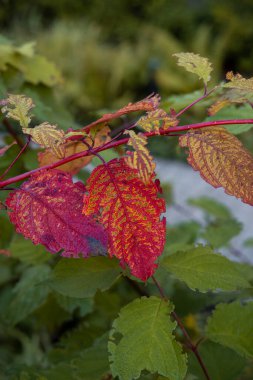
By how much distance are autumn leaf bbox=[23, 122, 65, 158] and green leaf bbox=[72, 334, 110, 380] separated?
1.20 feet

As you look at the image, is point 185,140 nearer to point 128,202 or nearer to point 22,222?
point 128,202

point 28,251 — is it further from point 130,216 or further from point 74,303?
point 130,216

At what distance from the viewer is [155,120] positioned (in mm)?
649

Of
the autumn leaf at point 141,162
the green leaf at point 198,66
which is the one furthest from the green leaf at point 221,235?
the autumn leaf at point 141,162

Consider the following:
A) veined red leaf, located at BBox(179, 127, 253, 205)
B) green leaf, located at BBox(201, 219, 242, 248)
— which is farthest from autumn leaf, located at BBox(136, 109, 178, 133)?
green leaf, located at BBox(201, 219, 242, 248)

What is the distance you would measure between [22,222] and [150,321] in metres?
0.23

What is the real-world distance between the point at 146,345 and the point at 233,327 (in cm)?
21

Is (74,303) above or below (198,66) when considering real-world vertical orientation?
below

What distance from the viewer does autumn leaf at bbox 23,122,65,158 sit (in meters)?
0.64

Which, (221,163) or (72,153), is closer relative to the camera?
(221,163)

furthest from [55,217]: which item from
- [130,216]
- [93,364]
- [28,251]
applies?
[28,251]

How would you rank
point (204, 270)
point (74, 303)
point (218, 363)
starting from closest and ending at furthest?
1. point (204, 270)
2. point (218, 363)
3. point (74, 303)

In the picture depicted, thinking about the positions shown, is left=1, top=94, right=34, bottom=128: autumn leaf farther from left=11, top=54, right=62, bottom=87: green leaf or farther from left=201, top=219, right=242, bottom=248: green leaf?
left=201, top=219, right=242, bottom=248: green leaf

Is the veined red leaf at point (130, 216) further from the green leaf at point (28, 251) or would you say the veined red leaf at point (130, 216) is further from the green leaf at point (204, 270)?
the green leaf at point (28, 251)
